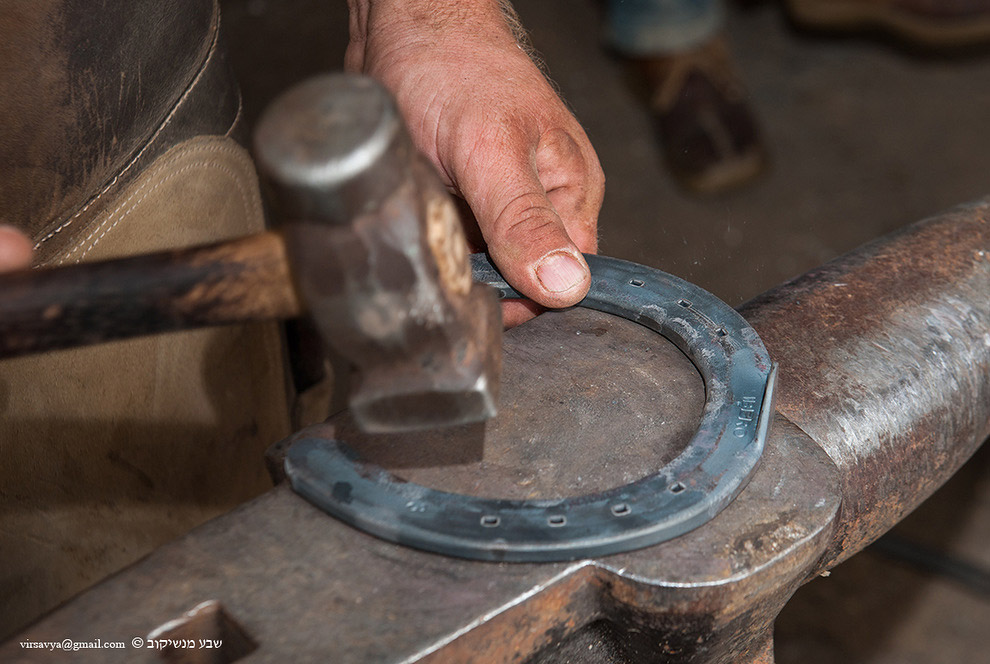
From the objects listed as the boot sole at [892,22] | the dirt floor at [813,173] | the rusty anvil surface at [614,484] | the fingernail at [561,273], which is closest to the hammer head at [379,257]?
the rusty anvil surface at [614,484]

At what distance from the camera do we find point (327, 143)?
55 cm

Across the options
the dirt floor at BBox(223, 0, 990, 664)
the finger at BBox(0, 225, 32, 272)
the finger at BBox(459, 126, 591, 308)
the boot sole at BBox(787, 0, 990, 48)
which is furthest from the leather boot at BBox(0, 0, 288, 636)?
the boot sole at BBox(787, 0, 990, 48)

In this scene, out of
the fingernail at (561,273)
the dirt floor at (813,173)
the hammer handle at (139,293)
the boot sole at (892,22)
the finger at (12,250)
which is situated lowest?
the dirt floor at (813,173)

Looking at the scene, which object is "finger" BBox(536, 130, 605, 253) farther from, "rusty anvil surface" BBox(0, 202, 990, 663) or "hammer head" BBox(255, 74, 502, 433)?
"hammer head" BBox(255, 74, 502, 433)

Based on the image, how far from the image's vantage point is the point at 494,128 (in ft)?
3.67

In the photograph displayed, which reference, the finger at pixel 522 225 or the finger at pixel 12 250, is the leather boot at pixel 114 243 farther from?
the finger at pixel 522 225

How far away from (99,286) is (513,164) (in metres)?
0.57

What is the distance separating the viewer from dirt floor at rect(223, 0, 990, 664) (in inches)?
77.7

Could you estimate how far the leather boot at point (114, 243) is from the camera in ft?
3.04

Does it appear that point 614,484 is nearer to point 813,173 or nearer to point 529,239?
point 529,239

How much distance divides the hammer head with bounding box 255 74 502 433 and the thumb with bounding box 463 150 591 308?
26 cm

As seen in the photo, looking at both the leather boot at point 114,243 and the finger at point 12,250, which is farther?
the leather boot at point 114,243

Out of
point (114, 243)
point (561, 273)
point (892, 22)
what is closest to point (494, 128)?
point (561, 273)

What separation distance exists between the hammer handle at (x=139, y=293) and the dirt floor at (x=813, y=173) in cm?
157
